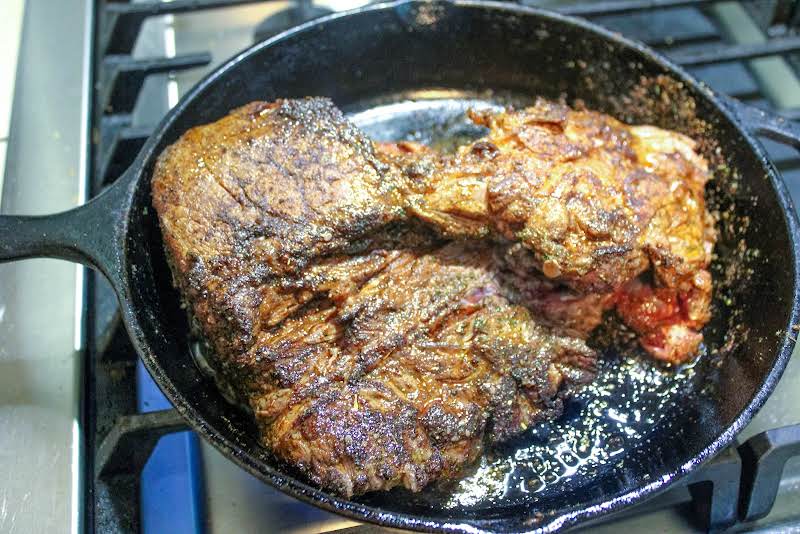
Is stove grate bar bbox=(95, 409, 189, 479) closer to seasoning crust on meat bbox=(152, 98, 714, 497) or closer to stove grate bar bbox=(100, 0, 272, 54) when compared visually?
seasoning crust on meat bbox=(152, 98, 714, 497)

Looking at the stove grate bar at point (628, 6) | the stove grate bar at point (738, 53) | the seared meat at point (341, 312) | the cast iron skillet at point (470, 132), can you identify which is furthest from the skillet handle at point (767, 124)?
the seared meat at point (341, 312)

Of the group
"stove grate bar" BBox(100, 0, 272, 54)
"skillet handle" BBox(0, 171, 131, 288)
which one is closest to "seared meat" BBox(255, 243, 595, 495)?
"skillet handle" BBox(0, 171, 131, 288)

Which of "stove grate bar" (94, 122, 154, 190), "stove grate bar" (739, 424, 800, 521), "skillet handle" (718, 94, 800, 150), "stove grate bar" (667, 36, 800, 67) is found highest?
"stove grate bar" (667, 36, 800, 67)

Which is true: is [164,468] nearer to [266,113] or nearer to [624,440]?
[266,113]

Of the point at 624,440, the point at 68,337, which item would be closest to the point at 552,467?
the point at 624,440

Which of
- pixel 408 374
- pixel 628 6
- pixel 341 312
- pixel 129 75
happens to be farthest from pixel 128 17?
pixel 628 6

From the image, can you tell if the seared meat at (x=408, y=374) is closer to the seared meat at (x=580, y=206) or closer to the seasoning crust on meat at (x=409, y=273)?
the seasoning crust on meat at (x=409, y=273)
